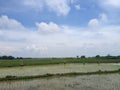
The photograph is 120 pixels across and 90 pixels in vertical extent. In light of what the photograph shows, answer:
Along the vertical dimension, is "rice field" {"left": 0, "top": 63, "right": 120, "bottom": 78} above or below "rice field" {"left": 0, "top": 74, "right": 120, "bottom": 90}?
above

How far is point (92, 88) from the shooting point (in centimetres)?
1233

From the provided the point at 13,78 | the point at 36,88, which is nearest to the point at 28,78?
the point at 13,78

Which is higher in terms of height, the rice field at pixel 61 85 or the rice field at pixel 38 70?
the rice field at pixel 38 70

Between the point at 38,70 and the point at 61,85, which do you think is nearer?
the point at 61,85

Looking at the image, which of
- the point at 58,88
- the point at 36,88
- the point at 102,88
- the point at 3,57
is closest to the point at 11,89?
the point at 36,88

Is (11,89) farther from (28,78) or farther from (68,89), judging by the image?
(28,78)

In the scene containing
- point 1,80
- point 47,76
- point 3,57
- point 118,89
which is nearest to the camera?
point 118,89

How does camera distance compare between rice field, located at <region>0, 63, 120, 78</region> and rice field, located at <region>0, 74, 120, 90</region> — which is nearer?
rice field, located at <region>0, 74, 120, 90</region>

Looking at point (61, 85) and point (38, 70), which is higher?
point (38, 70)

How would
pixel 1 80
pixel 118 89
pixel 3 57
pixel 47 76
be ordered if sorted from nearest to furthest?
pixel 118 89 → pixel 1 80 → pixel 47 76 → pixel 3 57

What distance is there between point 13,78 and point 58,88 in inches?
220

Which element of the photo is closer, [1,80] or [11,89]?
[11,89]

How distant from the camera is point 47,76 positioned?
18.4 m

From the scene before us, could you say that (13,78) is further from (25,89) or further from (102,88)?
(102,88)
